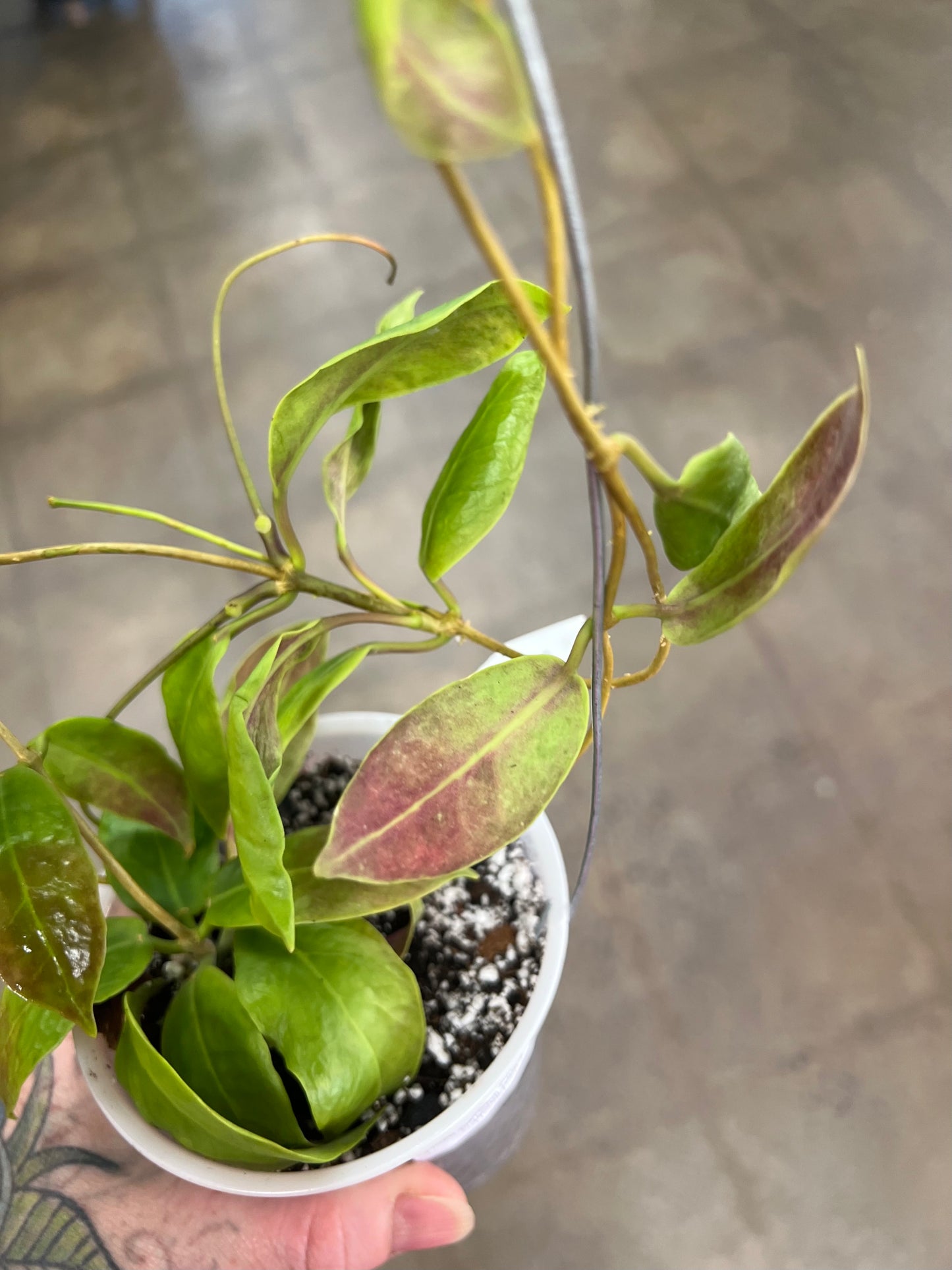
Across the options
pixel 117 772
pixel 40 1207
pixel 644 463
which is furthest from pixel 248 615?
pixel 40 1207

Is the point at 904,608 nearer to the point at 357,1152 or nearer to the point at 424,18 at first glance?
the point at 357,1152

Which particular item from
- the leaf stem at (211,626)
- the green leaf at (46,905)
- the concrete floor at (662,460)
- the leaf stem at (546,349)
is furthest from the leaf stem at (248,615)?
the concrete floor at (662,460)

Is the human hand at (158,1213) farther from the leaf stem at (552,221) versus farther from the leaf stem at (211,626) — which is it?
the leaf stem at (552,221)

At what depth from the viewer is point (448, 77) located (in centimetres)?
20

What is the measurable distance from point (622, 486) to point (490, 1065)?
0.40 m

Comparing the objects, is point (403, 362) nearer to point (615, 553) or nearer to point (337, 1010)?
point (615, 553)

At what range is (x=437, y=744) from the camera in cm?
40

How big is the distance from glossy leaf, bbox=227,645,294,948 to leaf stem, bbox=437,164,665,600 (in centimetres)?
16

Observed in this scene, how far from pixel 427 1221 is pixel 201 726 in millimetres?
366

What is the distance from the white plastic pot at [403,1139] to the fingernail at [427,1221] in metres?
0.03

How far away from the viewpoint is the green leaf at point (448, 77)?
20 centimetres

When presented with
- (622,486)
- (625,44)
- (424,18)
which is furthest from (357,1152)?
(625,44)

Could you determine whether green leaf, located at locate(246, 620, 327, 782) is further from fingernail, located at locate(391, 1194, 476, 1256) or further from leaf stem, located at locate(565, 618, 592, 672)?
fingernail, located at locate(391, 1194, 476, 1256)

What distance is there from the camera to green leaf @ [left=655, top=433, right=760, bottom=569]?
36 cm
